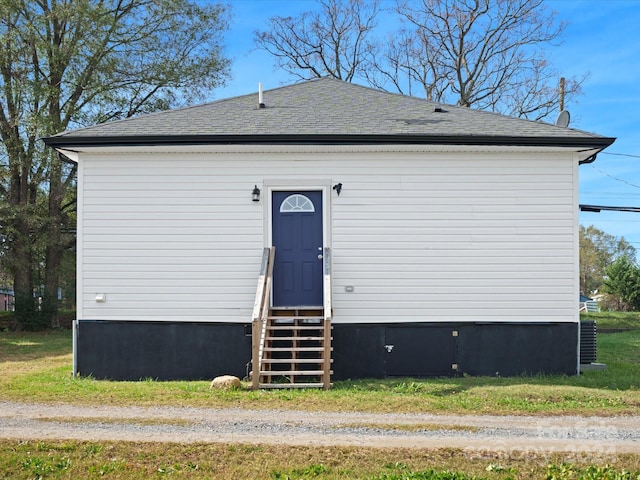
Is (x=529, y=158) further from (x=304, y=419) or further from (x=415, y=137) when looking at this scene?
(x=304, y=419)

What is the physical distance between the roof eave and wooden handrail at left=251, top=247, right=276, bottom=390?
1.90m

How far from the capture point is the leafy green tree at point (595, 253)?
65688 millimetres

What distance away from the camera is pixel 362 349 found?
1118 cm

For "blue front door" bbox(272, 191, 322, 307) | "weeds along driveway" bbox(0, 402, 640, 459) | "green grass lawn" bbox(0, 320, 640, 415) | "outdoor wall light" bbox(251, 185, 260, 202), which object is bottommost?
"green grass lawn" bbox(0, 320, 640, 415)

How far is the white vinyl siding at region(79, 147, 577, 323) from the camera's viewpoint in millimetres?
11266

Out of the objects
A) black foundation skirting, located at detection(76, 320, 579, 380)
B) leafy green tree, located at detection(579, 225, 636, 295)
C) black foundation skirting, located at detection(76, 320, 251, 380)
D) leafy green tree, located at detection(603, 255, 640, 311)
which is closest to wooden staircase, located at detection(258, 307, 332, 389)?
black foundation skirting, located at detection(76, 320, 579, 380)

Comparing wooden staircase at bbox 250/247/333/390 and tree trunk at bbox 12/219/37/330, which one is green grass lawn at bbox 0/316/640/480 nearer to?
wooden staircase at bbox 250/247/333/390

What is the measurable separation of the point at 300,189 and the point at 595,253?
6231cm

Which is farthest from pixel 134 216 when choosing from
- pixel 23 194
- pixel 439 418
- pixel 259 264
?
pixel 23 194

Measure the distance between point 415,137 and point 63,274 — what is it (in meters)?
19.7

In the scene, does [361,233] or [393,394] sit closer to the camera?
[393,394]

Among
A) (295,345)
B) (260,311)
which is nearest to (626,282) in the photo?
(295,345)

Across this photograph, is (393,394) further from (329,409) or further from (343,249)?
(343,249)

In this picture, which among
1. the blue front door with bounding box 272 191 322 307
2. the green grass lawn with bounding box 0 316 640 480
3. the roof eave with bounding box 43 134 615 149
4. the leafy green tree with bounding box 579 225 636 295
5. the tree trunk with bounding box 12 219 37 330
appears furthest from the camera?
the leafy green tree with bounding box 579 225 636 295
